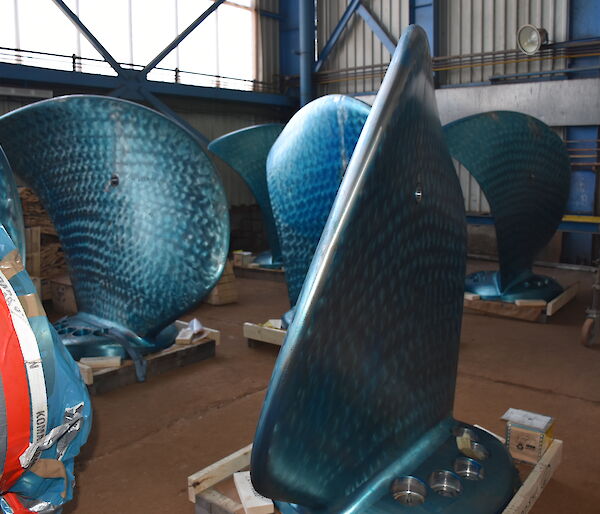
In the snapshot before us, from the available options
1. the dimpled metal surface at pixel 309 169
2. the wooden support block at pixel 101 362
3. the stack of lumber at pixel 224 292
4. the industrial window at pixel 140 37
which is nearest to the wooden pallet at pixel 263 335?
the dimpled metal surface at pixel 309 169

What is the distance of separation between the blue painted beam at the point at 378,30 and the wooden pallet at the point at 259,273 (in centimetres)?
453

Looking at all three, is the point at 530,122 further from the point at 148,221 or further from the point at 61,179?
the point at 61,179

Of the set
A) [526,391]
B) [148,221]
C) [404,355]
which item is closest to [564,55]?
[526,391]

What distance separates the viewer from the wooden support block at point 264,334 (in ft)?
15.3

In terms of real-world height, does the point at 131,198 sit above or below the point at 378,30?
below

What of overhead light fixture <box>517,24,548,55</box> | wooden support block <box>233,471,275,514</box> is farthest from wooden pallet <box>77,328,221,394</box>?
overhead light fixture <box>517,24,548,55</box>

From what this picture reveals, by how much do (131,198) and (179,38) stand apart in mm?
6153

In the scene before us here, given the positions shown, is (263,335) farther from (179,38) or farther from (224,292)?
(179,38)

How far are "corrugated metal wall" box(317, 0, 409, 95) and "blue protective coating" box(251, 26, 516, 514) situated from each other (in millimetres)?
8648

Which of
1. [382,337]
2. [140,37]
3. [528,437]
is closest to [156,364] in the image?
[528,437]

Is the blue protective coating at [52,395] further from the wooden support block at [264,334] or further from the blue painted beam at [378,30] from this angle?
the blue painted beam at [378,30]

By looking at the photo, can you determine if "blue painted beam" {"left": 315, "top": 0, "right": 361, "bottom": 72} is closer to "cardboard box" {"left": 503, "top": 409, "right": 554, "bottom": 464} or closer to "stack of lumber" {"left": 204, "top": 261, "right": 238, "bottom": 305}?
"stack of lumber" {"left": 204, "top": 261, "right": 238, "bottom": 305}

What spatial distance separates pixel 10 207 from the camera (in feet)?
7.20

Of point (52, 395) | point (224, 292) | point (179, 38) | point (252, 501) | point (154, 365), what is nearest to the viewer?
point (52, 395)
